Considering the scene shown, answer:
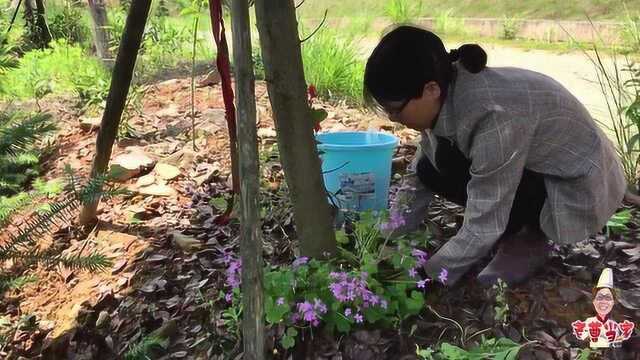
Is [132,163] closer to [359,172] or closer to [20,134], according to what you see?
[359,172]

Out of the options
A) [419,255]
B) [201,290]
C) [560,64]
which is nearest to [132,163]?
[201,290]

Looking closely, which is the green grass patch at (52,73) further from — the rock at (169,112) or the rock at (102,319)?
the rock at (102,319)

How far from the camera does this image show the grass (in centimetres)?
1147

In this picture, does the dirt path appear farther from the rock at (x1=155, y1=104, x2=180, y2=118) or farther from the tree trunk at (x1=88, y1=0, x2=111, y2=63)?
the tree trunk at (x1=88, y1=0, x2=111, y2=63)

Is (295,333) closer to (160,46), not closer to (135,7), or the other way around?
(135,7)

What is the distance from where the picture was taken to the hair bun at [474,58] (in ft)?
6.21

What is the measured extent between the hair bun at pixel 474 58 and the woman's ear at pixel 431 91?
0.11 m

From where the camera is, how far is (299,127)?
1.80m

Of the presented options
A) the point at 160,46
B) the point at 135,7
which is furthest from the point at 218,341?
the point at 160,46

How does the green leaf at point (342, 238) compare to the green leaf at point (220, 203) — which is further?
the green leaf at point (220, 203)

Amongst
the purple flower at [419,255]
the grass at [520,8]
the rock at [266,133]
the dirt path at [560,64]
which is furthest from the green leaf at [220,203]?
the grass at [520,8]

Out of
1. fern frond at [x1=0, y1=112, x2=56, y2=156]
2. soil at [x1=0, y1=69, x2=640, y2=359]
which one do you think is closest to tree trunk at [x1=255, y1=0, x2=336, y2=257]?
soil at [x1=0, y1=69, x2=640, y2=359]

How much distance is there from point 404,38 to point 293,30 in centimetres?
31

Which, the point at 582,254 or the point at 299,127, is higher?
the point at 299,127
